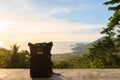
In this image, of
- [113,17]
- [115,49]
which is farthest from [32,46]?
[115,49]

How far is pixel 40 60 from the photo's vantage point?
312 inches

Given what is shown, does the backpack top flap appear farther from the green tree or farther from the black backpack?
the green tree

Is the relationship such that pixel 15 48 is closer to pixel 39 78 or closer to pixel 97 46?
pixel 97 46

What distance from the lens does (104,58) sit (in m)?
30.4

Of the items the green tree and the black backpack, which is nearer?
the black backpack

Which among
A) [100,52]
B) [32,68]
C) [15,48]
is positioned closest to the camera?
[32,68]

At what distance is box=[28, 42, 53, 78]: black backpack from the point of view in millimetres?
7879

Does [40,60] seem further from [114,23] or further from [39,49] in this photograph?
[114,23]

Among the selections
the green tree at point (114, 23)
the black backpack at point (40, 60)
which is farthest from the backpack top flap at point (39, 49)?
the green tree at point (114, 23)

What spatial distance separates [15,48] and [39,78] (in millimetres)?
15493

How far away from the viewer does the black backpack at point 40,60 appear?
25.8 feet

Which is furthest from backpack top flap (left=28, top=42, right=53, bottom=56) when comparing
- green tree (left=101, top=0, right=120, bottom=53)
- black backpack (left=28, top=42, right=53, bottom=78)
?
green tree (left=101, top=0, right=120, bottom=53)

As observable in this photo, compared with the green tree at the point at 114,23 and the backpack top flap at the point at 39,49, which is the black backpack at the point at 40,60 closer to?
the backpack top flap at the point at 39,49

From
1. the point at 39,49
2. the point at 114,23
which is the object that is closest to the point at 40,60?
the point at 39,49
